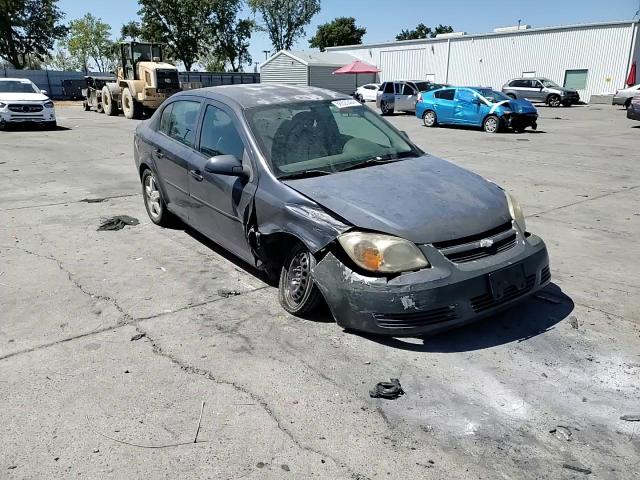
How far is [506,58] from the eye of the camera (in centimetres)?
3994

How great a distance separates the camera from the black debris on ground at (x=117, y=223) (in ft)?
21.3

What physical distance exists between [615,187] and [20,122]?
17753 millimetres

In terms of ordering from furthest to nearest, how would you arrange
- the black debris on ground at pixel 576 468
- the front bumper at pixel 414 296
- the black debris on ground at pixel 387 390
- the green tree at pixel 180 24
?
the green tree at pixel 180 24 < the front bumper at pixel 414 296 < the black debris on ground at pixel 387 390 < the black debris on ground at pixel 576 468

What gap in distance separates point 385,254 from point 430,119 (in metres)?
18.8

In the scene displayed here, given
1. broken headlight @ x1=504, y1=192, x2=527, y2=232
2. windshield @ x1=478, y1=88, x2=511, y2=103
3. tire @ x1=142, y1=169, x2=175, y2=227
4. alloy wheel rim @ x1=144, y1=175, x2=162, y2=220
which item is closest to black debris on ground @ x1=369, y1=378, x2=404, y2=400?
broken headlight @ x1=504, y1=192, x2=527, y2=232

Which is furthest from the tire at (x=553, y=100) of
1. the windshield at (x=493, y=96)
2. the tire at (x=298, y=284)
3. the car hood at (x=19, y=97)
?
the tire at (x=298, y=284)

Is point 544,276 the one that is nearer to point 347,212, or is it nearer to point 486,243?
point 486,243

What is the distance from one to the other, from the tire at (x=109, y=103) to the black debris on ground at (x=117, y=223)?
20.3 metres

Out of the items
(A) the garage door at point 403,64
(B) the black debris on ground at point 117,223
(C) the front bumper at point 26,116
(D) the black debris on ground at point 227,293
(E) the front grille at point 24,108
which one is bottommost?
(D) the black debris on ground at point 227,293

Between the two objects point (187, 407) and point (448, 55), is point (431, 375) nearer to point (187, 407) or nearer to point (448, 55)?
point (187, 407)

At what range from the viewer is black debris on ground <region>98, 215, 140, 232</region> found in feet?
21.3

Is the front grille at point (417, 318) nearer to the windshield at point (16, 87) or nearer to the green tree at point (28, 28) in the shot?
the windshield at point (16, 87)

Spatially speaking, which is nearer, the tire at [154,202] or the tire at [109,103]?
the tire at [154,202]

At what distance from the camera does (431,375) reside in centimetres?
328
